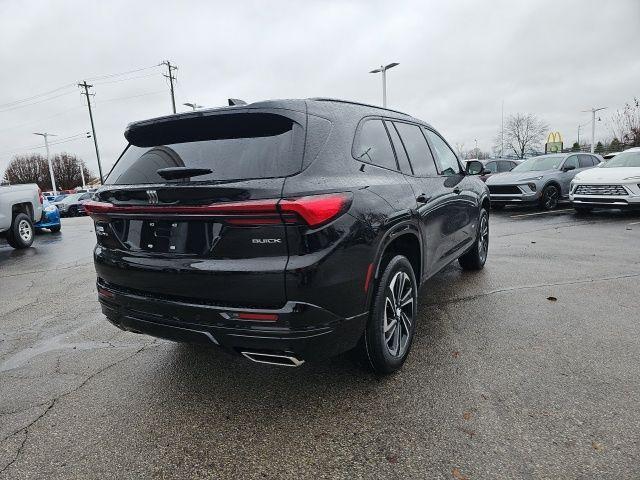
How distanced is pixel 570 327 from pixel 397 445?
222 centimetres

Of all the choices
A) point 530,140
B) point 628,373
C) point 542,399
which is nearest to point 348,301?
point 542,399

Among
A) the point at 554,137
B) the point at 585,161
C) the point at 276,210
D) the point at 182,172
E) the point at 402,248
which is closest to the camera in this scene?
the point at 276,210

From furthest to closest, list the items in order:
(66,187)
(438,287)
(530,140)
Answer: (66,187) < (530,140) < (438,287)

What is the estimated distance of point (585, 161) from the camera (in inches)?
542

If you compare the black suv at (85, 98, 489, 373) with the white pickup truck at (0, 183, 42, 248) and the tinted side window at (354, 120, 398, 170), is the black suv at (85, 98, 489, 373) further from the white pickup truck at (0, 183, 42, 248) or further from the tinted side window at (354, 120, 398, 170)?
the white pickup truck at (0, 183, 42, 248)

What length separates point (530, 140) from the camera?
63094 mm

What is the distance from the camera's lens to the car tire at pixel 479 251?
18.3 ft

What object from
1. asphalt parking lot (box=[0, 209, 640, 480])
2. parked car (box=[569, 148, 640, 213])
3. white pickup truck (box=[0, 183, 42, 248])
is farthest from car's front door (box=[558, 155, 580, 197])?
white pickup truck (box=[0, 183, 42, 248])

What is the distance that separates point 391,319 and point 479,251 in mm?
3131

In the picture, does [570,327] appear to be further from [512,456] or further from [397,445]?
[397,445]

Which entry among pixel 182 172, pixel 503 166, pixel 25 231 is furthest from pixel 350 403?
pixel 503 166

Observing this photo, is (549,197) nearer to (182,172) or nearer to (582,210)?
(582,210)

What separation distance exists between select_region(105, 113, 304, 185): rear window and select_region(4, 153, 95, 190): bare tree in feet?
301

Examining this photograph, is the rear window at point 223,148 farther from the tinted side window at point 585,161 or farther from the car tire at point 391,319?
the tinted side window at point 585,161
